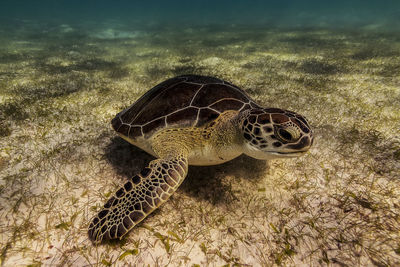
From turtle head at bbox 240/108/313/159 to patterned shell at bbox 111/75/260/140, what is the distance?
57cm

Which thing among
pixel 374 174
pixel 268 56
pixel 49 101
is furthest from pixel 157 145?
pixel 268 56

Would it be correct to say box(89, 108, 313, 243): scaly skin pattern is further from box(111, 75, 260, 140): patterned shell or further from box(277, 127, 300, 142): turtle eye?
box(111, 75, 260, 140): patterned shell

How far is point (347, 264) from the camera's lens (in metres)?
1.63

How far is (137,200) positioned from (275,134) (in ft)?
5.30

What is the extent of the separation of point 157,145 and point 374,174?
2.92m

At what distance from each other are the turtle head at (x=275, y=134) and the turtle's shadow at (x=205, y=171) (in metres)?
0.63

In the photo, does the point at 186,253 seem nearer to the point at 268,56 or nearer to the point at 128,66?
the point at 128,66

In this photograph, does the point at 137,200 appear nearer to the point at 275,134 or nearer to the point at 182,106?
the point at 182,106

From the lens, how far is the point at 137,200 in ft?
6.49

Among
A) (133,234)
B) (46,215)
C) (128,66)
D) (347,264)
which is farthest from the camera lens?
(128,66)

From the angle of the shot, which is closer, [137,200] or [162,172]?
[137,200]

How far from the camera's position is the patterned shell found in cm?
261

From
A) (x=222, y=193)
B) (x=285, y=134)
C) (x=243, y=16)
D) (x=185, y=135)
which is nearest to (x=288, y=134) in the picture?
(x=285, y=134)

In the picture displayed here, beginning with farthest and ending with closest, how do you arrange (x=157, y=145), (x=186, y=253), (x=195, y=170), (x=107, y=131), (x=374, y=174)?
(x=107, y=131)
(x=195, y=170)
(x=157, y=145)
(x=374, y=174)
(x=186, y=253)
